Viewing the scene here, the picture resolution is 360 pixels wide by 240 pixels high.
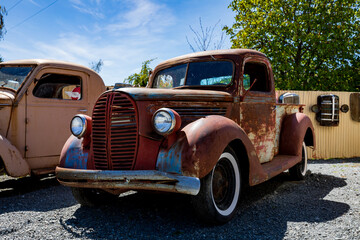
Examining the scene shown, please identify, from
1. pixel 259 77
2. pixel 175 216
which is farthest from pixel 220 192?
pixel 259 77

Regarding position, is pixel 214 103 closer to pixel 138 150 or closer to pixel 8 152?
pixel 138 150

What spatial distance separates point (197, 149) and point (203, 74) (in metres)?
1.52

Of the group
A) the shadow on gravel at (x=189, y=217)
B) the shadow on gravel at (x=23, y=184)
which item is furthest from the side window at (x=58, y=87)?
the shadow on gravel at (x=189, y=217)

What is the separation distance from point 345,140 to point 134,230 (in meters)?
7.87

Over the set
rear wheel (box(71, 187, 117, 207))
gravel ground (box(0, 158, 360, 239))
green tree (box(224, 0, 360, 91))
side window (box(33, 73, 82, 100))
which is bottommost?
gravel ground (box(0, 158, 360, 239))

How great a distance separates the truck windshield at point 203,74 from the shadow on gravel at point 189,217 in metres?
1.51

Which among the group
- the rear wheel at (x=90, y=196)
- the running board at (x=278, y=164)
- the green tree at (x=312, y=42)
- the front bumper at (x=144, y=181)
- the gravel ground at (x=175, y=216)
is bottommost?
the gravel ground at (x=175, y=216)

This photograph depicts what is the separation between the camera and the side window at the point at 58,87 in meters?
4.95

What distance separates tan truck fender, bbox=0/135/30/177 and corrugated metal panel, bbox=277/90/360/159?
6708 millimetres

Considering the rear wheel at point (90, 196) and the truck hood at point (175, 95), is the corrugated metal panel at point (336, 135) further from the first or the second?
the rear wheel at point (90, 196)

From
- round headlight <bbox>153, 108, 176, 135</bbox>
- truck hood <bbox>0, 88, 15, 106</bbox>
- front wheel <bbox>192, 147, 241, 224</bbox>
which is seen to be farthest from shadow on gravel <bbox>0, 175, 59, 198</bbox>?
front wheel <bbox>192, 147, 241, 224</bbox>

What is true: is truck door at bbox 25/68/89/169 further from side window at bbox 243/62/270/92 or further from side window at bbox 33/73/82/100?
side window at bbox 243/62/270/92

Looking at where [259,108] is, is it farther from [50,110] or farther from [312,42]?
[312,42]

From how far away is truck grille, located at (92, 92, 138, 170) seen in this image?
2959 mm
